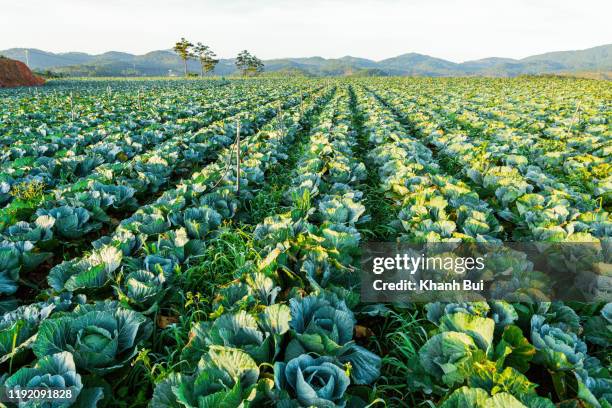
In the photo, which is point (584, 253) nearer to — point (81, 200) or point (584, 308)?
point (584, 308)

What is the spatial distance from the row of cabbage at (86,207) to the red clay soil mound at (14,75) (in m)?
30.3

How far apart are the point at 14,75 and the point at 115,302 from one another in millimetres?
36357

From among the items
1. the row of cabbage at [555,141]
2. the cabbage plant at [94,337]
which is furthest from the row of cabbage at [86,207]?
the row of cabbage at [555,141]

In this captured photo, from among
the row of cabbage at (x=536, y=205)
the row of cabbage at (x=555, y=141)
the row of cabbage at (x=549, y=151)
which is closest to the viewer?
the row of cabbage at (x=536, y=205)

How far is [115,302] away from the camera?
8.05 feet

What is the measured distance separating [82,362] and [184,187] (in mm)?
2627

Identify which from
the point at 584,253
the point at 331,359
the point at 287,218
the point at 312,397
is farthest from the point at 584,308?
the point at 287,218

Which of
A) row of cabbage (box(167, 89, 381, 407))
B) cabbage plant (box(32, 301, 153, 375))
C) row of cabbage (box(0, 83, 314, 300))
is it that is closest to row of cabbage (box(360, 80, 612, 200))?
row of cabbage (box(167, 89, 381, 407))

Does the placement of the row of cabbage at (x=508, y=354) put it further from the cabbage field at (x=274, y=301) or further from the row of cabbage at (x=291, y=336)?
the row of cabbage at (x=291, y=336)

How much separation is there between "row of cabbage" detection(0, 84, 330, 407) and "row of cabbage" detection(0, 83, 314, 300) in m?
0.47

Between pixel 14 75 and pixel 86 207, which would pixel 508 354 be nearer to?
pixel 86 207

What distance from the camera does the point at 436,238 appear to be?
3.07 metres

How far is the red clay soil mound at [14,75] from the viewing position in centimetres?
2838

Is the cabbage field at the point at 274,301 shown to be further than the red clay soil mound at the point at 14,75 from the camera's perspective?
No
